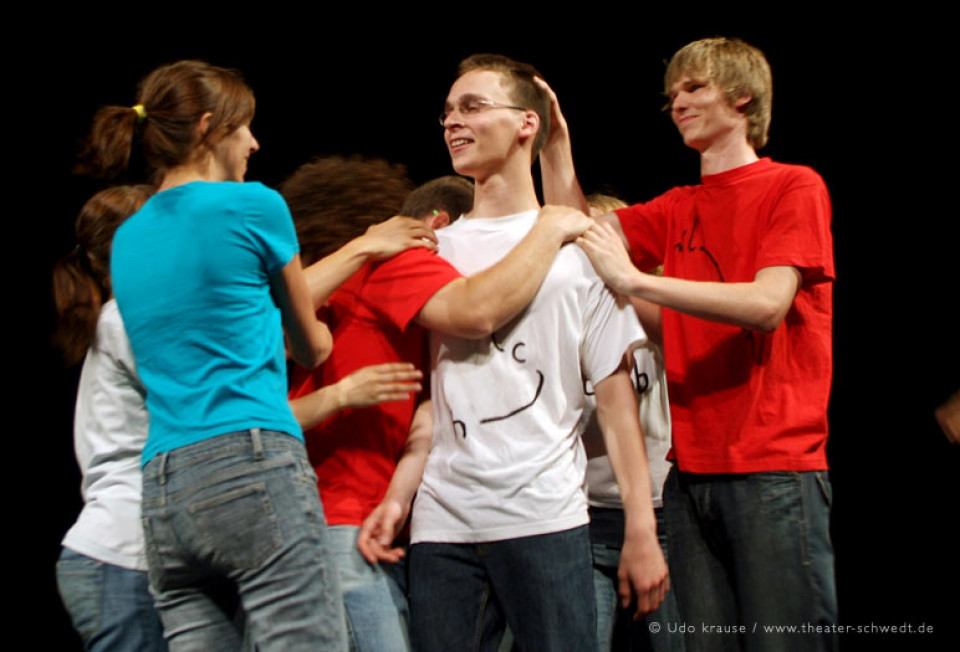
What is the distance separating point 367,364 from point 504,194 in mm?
491

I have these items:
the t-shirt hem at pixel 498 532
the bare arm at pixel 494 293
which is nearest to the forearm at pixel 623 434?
the t-shirt hem at pixel 498 532

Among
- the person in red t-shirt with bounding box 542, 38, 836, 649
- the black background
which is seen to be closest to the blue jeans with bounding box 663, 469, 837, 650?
the person in red t-shirt with bounding box 542, 38, 836, 649

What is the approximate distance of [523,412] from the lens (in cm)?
183

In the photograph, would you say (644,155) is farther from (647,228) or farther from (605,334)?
(605,334)

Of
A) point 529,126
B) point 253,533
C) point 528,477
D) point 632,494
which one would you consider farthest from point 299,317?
point 529,126

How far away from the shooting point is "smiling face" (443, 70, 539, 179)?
7.01 feet

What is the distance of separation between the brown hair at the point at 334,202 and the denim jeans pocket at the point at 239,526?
74 cm

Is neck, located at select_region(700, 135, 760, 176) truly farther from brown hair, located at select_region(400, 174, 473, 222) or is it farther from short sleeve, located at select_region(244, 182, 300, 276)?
short sleeve, located at select_region(244, 182, 300, 276)

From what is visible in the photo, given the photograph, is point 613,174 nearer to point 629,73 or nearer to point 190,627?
point 629,73

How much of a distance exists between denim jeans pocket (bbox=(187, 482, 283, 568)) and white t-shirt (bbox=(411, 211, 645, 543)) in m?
0.44

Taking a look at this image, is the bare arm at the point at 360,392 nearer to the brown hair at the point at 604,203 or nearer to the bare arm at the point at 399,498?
the bare arm at the point at 399,498

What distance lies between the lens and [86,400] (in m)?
1.92

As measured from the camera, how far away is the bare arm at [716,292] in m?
1.85

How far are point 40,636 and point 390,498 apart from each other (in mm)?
2671
